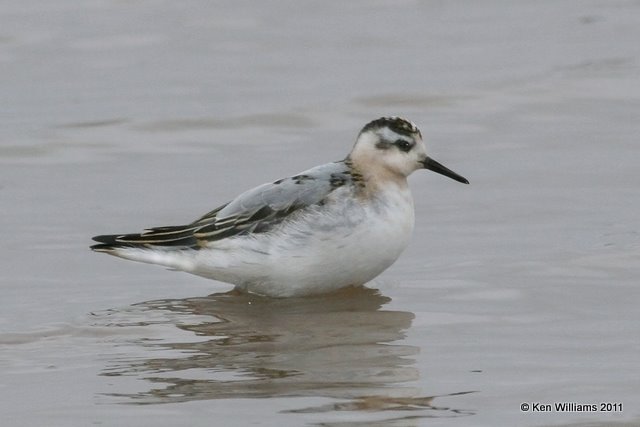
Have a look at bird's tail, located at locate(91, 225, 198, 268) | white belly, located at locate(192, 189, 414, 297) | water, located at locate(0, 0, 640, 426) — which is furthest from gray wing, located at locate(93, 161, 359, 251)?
water, located at locate(0, 0, 640, 426)

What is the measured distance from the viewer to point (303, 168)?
1415cm

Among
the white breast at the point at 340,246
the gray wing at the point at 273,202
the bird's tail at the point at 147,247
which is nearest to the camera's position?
the white breast at the point at 340,246

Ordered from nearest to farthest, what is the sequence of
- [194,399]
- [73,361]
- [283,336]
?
[194,399]
[73,361]
[283,336]

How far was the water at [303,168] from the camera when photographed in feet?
27.5

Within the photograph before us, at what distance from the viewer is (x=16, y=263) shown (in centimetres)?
1150

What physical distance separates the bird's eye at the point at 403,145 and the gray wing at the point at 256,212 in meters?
0.42

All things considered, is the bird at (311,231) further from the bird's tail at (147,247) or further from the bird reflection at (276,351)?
the bird reflection at (276,351)

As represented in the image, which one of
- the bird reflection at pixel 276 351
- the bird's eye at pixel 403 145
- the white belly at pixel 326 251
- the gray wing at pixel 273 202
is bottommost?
the bird reflection at pixel 276 351

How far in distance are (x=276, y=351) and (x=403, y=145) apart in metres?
2.35

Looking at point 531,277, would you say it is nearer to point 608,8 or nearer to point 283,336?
point 283,336

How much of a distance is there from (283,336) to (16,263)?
108 inches

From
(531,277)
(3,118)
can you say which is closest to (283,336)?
(531,277)

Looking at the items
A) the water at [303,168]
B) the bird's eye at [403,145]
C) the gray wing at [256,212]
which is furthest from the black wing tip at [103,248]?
the bird's eye at [403,145]

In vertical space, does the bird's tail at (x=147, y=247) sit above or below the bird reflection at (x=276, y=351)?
above
